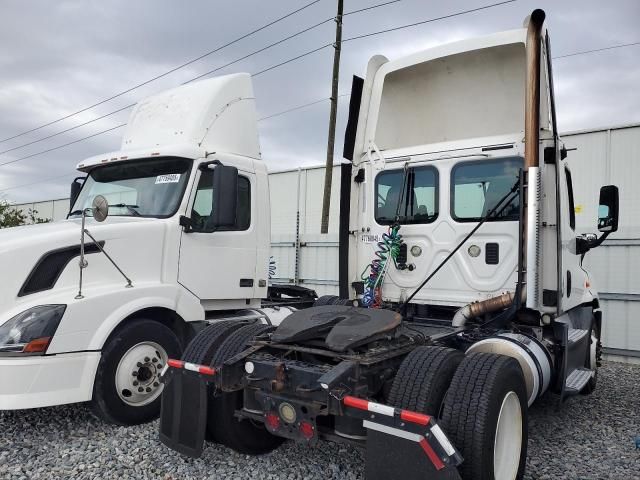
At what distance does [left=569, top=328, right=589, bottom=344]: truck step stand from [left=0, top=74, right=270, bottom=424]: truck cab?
3319 millimetres

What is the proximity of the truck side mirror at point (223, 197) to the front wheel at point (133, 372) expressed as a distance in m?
1.15

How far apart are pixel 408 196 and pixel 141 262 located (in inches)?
107

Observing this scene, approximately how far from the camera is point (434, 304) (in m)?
5.23

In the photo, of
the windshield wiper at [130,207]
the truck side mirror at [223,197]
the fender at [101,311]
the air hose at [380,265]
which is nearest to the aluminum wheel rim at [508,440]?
the air hose at [380,265]

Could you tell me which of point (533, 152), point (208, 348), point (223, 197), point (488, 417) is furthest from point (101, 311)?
point (533, 152)

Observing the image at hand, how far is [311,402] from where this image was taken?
123 inches

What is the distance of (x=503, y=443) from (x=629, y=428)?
277cm

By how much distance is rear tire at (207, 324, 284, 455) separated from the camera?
3.83m

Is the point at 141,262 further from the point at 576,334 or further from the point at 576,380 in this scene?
the point at 576,334

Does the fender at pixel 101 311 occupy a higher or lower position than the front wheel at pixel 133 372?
higher

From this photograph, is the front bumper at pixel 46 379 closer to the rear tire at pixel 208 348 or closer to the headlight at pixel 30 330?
the headlight at pixel 30 330

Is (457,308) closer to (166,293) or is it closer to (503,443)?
(503,443)

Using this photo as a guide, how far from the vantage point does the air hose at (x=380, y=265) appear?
5352 millimetres

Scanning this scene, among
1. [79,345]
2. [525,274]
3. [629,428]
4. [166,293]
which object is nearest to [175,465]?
[79,345]
